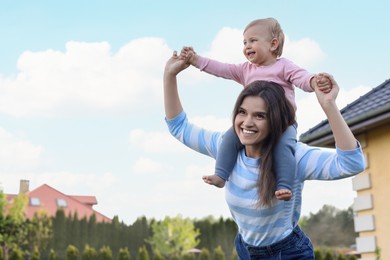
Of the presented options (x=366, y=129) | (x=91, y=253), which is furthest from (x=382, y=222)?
(x=91, y=253)

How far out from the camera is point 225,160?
2641mm

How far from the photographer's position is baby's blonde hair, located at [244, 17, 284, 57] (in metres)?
2.71

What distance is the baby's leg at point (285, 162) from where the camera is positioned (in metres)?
2.44

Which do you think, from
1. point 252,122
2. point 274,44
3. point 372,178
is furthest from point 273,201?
point 372,178

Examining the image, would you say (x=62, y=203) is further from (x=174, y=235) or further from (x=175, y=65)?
(x=175, y=65)

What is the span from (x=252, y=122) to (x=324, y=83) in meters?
→ 0.34

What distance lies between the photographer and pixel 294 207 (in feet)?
8.41

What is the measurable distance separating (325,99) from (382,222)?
20.2 feet

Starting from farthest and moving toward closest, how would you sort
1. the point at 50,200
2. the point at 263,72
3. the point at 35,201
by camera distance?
the point at 50,200, the point at 35,201, the point at 263,72

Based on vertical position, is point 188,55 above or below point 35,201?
below

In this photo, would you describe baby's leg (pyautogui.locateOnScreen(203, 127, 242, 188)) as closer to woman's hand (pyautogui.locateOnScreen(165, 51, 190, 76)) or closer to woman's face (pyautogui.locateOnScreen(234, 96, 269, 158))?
woman's face (pyautogui.locateOnScreen(234, 96, 269, 158))

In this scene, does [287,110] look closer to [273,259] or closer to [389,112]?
[273,259]

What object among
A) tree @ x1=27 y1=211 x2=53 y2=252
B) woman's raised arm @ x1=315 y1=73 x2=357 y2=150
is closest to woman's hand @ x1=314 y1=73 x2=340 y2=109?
woman's raised arm @ x1=315 y1=73 x2=357 y2=150

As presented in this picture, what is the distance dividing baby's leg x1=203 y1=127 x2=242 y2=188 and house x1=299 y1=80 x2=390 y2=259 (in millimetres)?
5258
